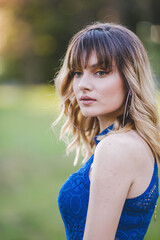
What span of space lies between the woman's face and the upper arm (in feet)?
1.57

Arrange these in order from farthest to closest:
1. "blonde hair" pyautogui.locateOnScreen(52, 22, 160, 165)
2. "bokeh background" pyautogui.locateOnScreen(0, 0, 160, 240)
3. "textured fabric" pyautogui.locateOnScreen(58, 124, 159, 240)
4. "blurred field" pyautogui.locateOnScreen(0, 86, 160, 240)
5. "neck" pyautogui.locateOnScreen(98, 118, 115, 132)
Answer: "bokeh background" pyautogui.locateOnScreen(0, 0, 160, 240) → "blurred field" pyautogui.locateOnScreen(0, 86, 160, 240) → "neck" pyautogui.locateOnScreen(98, 118, 115, 132) → "blonde hair" pyautogui.locateOnScreen(52, 22, 160, 165) → "textured fabric" pyautogui.locateOnScreen(58, 124, 159, 240)

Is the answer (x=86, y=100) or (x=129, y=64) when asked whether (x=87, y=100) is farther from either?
(x=129, y=64)

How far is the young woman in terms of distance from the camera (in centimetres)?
178

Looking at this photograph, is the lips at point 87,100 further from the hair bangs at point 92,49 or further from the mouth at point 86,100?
the hair bangs at point 92,49

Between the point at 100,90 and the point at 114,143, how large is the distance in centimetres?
47

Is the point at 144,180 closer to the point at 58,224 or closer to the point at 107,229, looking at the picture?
the point at 107,229

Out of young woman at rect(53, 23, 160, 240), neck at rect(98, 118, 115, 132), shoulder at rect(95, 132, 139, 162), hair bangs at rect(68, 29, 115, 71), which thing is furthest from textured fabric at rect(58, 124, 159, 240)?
hair bangs at rect(68, 29, 115, 71)

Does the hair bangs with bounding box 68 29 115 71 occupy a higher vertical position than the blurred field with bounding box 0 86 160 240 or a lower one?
higher

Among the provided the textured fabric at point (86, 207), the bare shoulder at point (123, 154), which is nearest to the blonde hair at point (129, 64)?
the bare shoulder at point (123, 154)

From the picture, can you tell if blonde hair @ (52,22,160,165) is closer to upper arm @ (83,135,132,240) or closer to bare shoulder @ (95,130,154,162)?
bare shoulder @ (95,130,154,162)

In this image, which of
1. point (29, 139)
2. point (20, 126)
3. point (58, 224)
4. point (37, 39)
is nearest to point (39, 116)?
point (20, 126)

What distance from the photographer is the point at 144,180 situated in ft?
6.28

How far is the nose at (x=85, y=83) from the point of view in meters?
2.20

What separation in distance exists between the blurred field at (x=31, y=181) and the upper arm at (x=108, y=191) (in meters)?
1.81
